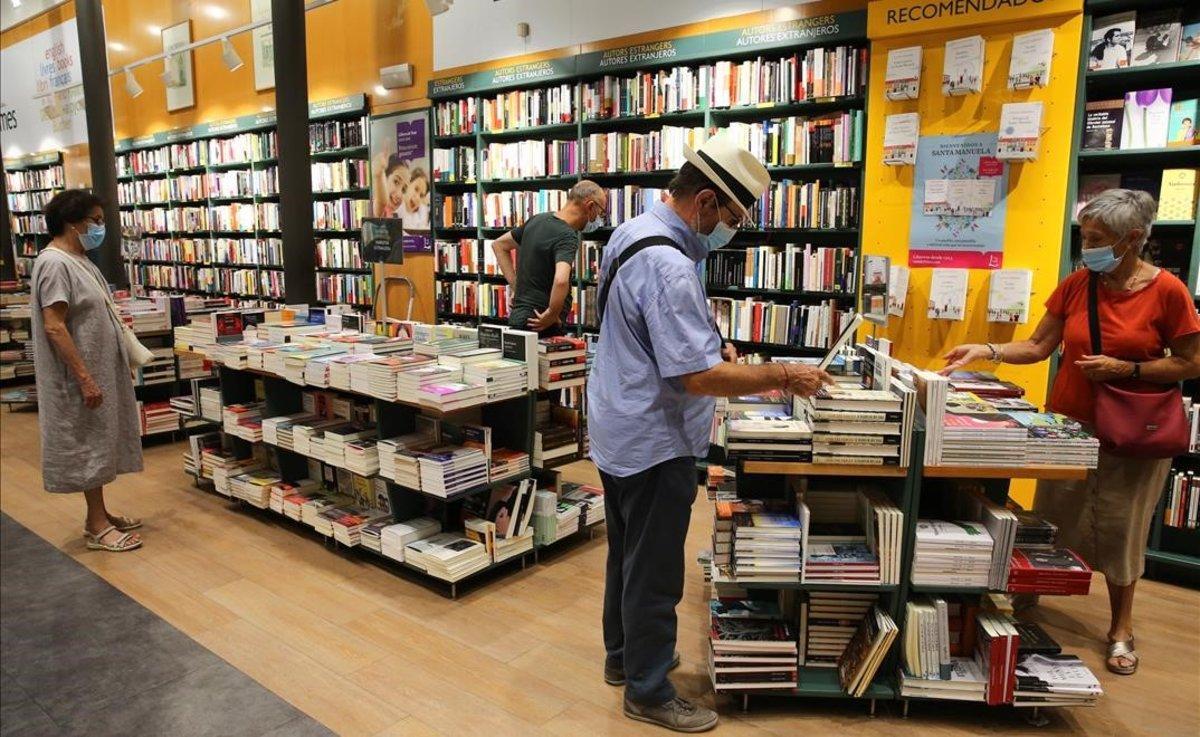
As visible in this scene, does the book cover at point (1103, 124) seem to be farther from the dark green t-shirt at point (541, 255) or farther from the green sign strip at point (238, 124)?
the green sign strip at point (238, 124)

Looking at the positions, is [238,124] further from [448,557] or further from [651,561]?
[651,561]

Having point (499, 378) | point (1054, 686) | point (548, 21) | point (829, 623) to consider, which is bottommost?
point (1054, 686)

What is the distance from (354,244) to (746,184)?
21.4 ft

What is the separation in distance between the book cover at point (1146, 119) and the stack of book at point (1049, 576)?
2.35 meters

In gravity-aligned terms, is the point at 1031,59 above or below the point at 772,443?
above

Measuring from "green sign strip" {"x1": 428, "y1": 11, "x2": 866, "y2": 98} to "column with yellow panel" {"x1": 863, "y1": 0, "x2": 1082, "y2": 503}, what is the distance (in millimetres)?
275

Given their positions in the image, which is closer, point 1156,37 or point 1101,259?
point 1101,259

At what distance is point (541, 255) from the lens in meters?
4.36

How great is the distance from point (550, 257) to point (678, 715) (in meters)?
2.68

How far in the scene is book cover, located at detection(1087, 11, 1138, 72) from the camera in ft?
11.7

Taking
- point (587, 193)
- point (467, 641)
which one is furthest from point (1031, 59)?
point (467, 641)

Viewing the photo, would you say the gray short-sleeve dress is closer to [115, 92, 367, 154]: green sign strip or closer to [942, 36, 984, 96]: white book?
[115, 92, 367, 154]: green sign strip

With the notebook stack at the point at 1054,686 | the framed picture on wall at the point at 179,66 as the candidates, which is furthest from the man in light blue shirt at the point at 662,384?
the framed picture on wall at the point at 179,66

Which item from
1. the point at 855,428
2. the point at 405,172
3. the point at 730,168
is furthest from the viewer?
the point at 405,172
